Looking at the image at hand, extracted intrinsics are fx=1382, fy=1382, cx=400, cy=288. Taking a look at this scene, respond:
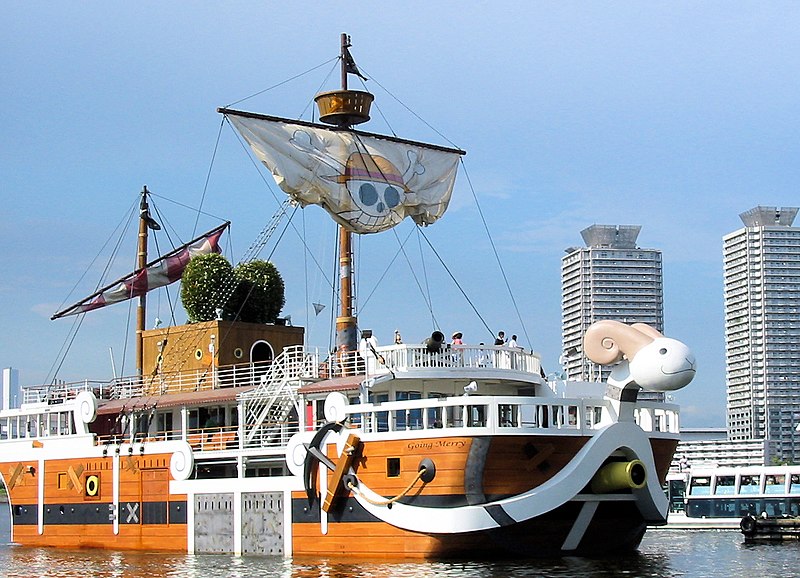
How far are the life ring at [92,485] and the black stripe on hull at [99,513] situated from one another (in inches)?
12.4

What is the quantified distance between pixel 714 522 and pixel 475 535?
28685 millimetres

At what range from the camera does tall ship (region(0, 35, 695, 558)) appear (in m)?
30.3

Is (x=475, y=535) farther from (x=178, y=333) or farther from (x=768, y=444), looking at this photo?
(x=768, y=444)

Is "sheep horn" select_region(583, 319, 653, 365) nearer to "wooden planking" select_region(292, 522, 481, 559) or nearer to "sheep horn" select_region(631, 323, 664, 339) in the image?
"sheep horn" select_region(631, 323, 664, 339)

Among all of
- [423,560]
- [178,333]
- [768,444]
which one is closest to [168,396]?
[178,333]

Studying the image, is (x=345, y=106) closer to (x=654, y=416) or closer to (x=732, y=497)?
(x=654, y=416)

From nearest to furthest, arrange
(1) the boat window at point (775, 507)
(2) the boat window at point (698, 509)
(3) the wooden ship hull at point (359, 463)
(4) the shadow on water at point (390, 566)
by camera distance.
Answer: (4) the shadow on water at point (390, 566) < (3) the wooden ship hull at point (359, 463) < (1) the boat window at point (775, 507) < (2) the boat window at point (698, 509)

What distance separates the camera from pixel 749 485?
59094 mm

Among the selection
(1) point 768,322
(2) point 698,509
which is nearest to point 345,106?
(2) point 698,509

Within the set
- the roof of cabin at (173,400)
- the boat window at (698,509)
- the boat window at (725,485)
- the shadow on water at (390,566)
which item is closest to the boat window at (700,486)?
the boat window at (725,485)

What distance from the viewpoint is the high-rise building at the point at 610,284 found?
12712 cm

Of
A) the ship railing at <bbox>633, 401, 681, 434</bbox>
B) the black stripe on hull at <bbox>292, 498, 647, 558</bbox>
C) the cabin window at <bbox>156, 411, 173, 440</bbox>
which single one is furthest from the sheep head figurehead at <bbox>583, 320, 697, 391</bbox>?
the cabin window at <bbox>156, 411, 173, 440</bbox>

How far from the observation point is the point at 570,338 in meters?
126

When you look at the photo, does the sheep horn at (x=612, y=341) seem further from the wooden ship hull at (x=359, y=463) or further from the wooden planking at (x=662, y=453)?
the wooden planking at (x=662, y=453)
